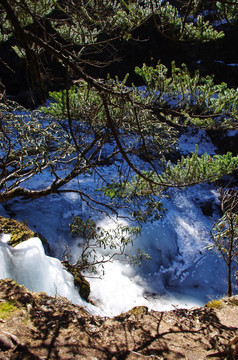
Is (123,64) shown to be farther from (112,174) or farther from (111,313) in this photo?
(111,313)

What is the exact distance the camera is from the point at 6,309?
1852mm

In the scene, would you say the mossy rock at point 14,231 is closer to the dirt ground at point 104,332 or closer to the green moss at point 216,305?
the dirt ground at point 104,332

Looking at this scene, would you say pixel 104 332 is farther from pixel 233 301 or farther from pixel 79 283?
pixel 79 283

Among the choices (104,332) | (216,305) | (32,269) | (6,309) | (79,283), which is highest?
(216,305)

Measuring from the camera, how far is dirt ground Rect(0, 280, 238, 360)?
1520 millimetres

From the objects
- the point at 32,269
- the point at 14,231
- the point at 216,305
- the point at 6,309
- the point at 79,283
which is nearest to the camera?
the point at 6,309

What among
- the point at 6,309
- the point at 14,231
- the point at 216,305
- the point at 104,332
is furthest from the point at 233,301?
the point at 14,231

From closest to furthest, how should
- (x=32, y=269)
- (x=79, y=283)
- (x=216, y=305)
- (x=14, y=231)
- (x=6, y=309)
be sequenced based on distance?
1. (x=6, y=309)
2. (x=216, y=305)
3. (x=32, y=269)
4. (x=14, y=231)
5. (x=79, y=283)

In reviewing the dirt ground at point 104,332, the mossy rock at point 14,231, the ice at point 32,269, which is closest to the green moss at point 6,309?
the dirt ground at point 104,332

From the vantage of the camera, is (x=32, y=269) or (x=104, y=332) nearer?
(x=104, y=332)

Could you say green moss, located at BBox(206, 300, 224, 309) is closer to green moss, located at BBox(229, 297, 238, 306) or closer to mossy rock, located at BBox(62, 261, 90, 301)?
green moss, located at BBox(229, 297, 238, 306)

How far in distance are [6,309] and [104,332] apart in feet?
2.68

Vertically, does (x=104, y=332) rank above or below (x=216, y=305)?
below

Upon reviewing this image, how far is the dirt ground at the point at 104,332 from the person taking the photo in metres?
1.52
